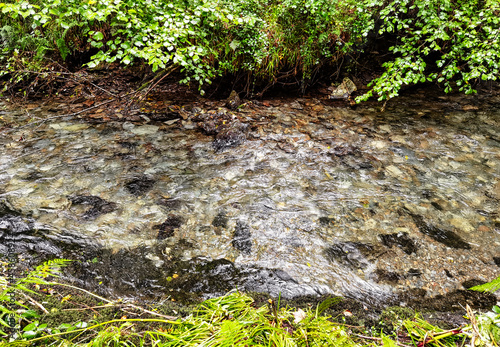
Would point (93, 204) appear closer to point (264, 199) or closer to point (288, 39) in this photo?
point (264, 199)

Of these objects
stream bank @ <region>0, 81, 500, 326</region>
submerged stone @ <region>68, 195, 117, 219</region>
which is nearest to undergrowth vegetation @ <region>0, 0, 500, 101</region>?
stream bank @ <region>0, 81, 500, 326</region>

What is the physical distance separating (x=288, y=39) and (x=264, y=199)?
303 cm

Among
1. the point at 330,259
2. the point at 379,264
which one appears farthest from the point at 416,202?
the point at 330,259

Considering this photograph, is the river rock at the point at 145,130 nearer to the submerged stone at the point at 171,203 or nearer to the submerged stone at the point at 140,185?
the submerged stone at the point at 140,185

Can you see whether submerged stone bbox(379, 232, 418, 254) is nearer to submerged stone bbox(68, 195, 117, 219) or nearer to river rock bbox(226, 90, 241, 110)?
submerged stone bbox(68, 195, 117, 219)

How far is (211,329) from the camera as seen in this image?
1.51 meters

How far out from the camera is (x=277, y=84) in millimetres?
5277

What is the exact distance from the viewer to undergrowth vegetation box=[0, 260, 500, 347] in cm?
138

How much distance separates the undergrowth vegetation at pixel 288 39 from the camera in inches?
141

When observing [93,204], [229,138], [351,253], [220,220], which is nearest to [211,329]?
[220,220]

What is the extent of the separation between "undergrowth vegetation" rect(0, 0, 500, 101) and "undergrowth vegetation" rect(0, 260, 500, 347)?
8.82 ft

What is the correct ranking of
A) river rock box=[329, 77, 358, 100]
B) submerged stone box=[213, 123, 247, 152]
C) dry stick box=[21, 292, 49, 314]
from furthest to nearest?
river rock box=[329, 77, 358, 100] → submerged stone box=[213, 123, 247, 152] → dry stick box=[21, 292, 49, 314]

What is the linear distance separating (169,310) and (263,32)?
408 cm

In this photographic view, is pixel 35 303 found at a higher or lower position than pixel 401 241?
higher
